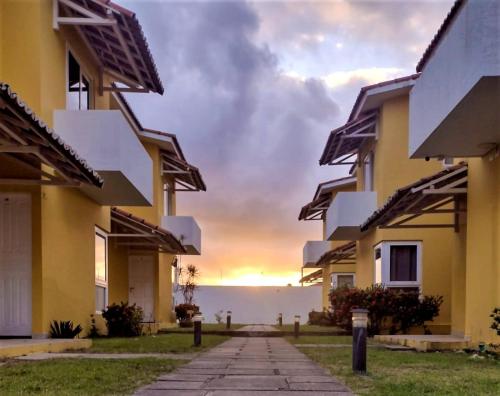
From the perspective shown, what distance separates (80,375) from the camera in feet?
20.6

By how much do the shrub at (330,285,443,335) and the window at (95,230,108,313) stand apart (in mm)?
6910

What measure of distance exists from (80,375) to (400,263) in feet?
39.7

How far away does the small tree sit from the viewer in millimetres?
31663

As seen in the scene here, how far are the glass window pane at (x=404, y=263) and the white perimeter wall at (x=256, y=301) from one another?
19352mm

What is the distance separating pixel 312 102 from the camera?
1733cm

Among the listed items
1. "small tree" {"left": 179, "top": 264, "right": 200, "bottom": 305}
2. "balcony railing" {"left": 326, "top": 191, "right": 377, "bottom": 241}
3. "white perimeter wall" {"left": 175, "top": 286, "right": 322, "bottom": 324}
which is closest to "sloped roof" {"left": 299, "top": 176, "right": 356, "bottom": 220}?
"white perimeter wall" {"left": 175, "top": 286, "right": 322, "bottom": 324}

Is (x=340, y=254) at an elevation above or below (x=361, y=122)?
below

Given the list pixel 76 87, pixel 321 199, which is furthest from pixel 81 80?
pixel 321 199

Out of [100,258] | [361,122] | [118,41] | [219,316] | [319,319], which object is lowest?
[219,316]

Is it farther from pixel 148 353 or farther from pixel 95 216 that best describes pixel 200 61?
pixel 148 353

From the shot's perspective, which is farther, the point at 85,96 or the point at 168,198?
the point at 168,198

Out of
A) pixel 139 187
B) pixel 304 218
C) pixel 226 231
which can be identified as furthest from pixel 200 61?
pixel 304 218

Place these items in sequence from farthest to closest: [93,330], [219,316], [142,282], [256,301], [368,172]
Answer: [256,301], [219,316], [142,282], [368,172], [93,330]

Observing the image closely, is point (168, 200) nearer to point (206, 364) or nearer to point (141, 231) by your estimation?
point (141, 231)
